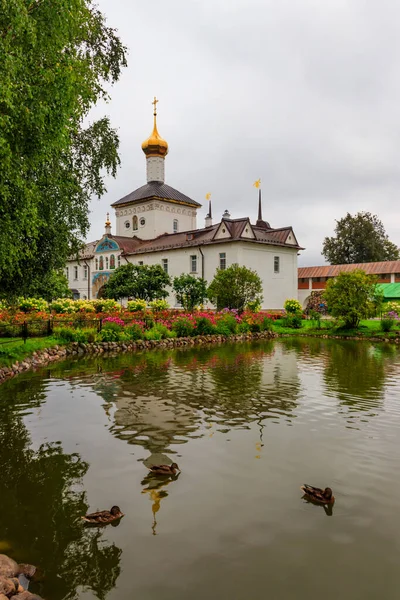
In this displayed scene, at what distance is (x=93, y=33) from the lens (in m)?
14.4

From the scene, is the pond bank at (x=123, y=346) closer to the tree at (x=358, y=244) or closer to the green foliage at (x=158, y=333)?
the green foliage at (x=158, y=333)

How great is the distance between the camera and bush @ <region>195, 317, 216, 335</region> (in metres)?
26.5

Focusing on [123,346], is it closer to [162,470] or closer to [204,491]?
[162,470]

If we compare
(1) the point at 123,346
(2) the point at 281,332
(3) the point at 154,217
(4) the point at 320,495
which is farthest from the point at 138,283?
(4) the point at 320,495

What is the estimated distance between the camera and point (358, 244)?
62.2 m

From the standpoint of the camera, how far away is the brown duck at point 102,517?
15.8ft

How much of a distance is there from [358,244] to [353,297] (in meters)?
33.8

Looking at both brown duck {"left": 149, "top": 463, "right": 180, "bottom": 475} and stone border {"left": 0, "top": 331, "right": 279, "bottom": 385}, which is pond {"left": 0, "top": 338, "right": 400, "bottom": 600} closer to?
brown duck {"left": 149, "top": 463, "right": 180, "bottom": 475}

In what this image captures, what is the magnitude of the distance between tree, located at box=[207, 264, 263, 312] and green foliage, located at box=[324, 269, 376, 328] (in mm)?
5188

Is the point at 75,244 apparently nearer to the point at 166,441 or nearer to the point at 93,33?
the point at 93,33

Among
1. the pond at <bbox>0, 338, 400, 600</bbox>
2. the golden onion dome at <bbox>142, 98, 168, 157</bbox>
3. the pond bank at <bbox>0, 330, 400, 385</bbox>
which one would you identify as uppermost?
the golden onion dome at <bbox>142, 98, 168, 157</bbox>

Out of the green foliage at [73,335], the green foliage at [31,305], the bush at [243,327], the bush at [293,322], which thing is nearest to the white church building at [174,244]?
the bush at [293,322]

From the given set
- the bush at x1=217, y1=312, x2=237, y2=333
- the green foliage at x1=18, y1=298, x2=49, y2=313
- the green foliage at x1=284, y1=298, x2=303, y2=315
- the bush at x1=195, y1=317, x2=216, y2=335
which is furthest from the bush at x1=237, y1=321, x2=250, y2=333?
the green foliage at x1=18, y1=298, x2=49, y2=313

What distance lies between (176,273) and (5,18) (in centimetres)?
3702
